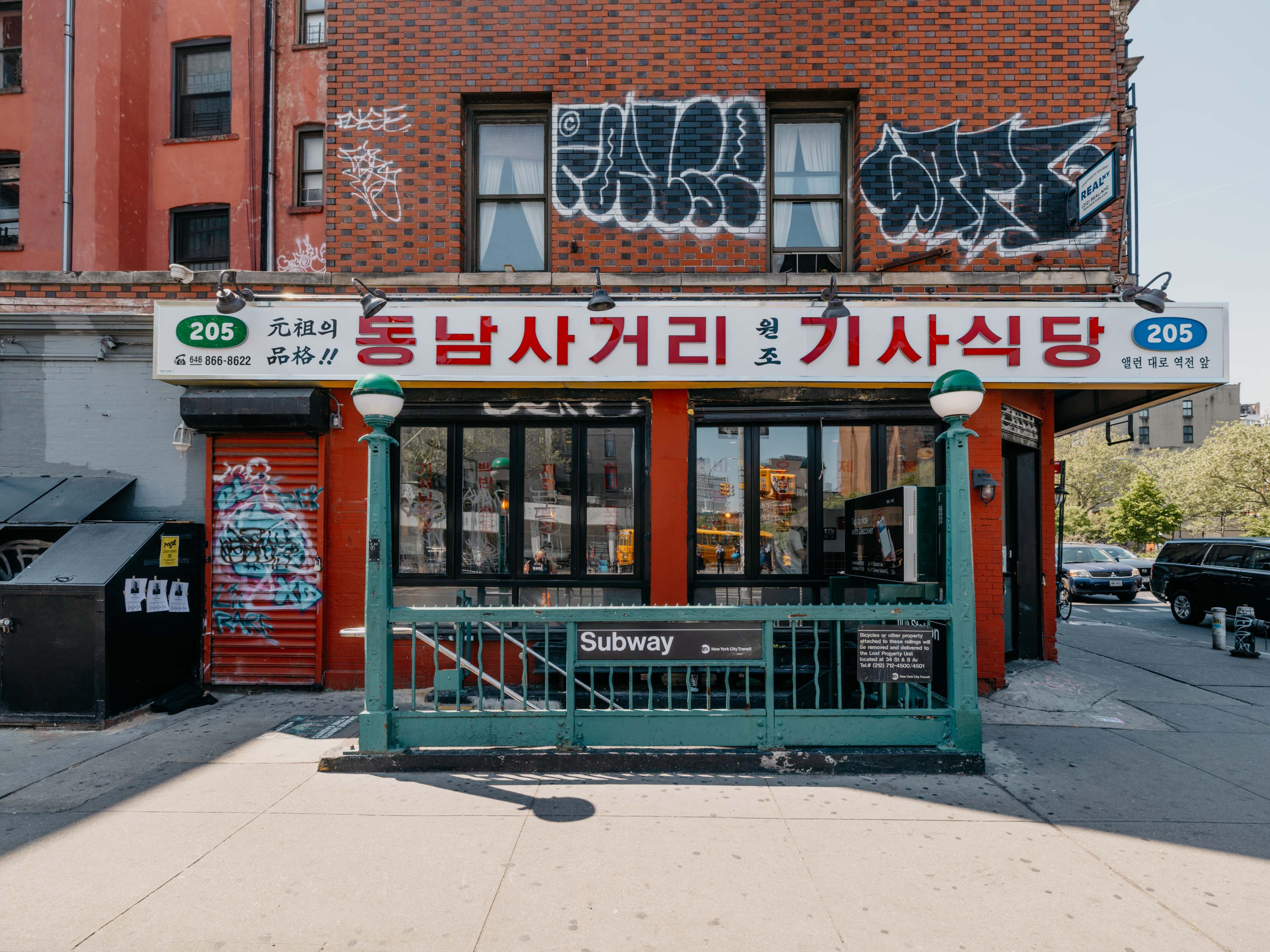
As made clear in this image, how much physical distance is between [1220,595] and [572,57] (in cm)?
1569

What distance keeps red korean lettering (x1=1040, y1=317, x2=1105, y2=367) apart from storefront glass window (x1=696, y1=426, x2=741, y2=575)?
281 cm


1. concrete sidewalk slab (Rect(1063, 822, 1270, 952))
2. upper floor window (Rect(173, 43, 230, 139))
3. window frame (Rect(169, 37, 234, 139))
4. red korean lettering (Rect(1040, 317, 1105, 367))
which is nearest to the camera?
concrete sidewalk slab (Rect(1063, 822, 1270, 952))

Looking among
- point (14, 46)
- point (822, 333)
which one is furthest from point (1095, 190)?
point (14, 46)

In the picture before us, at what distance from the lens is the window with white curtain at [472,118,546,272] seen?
8.45m

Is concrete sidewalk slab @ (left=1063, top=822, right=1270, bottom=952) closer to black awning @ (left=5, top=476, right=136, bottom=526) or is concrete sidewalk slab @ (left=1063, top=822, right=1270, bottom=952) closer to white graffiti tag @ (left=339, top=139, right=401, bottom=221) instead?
white graffiti tag @ (left=339, top=139, right=401, bottom=221)

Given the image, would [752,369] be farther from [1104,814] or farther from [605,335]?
[1104,814]

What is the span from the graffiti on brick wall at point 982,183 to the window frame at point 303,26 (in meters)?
12.9

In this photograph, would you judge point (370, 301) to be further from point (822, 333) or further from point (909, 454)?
point (909, 454)

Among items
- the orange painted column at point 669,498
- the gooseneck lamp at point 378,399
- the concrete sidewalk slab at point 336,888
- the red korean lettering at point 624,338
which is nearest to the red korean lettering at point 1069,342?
the orange painted column at point 669,498

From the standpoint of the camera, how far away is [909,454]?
25.8ft

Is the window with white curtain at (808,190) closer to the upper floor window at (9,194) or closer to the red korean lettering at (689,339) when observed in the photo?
the red korean lettering at (689,339)

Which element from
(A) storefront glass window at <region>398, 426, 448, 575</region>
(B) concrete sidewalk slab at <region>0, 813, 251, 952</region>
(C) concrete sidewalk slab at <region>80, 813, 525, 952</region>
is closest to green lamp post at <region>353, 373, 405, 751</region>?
(C) concrete sidewalk slab at <region>80, 813, 525, 952</region>

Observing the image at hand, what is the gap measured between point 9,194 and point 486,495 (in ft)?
48.1

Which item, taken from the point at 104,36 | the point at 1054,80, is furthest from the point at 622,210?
the point at 104,36
